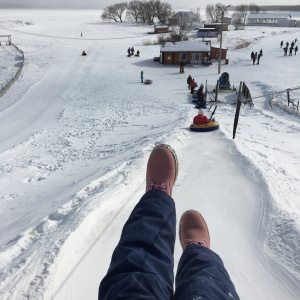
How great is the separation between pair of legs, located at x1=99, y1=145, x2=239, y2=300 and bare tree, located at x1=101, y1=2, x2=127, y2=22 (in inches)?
4012

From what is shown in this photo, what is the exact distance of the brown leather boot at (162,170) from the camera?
3.12 metres

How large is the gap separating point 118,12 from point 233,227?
105 metres

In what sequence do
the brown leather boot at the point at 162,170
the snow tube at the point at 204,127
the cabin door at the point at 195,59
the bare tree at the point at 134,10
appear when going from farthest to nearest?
the bare tree at the point at 134,10 → the cabin door at the point at 195,59 → the snow tube at the point at 204,127 → the brown leather boot at the point at 162,170

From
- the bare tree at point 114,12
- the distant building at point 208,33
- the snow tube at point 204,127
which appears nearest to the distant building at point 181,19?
the distant building at point 208,33

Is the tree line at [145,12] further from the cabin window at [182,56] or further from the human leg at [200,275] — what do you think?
the human leg at [200,275]

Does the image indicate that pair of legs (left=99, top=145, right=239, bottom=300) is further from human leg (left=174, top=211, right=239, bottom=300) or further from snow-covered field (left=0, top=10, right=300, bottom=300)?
snow-covered field (left=0, top=10, right=300, bottom=300)

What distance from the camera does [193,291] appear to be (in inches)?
75.4

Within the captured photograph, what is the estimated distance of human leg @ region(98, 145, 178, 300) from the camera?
1.87 meters

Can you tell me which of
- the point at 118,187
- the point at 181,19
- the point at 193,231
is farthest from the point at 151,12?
the point at 193,231

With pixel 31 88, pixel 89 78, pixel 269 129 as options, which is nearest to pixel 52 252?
pixel 269 129

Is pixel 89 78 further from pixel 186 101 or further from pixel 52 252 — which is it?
pixel 52 252

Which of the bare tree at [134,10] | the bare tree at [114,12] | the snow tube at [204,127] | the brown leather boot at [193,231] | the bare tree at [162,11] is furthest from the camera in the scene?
the bare tree at [114,12]

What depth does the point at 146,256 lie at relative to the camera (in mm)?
2119

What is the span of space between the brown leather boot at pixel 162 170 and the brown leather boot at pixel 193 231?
42cm
